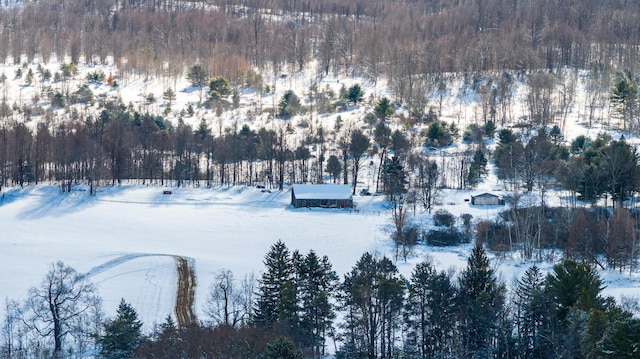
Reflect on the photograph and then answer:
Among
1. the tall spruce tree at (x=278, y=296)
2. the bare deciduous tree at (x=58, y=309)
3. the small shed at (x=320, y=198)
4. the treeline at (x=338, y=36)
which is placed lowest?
the bare deciduous tree at (x=58, y=309)

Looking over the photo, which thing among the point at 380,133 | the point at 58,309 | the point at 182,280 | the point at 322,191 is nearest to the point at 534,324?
the point at 182,280

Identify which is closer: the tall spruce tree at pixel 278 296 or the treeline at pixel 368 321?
the treeline at pixel 368 321

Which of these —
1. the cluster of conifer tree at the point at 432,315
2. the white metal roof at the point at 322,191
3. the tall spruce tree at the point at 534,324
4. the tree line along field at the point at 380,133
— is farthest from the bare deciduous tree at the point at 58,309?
the white metal roof at the point at 322,191

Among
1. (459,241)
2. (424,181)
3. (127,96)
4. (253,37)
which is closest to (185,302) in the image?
(459,241)

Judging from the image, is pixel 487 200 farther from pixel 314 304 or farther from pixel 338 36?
pixel 338 36

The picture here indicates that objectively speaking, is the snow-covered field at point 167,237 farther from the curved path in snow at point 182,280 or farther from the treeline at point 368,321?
the treeline at point 368,321

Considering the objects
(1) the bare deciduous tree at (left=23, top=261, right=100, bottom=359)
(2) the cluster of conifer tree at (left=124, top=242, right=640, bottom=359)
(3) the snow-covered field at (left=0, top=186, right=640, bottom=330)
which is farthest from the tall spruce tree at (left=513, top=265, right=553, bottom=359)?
(1) the bare deciduous tree at (left=23, top=261, right=100, bottom=359)

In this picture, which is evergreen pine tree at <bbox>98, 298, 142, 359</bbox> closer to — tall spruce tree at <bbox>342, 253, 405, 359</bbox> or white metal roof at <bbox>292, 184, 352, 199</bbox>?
tall spruce tree at <bbox>342, 253, 405, 359</bbox>
